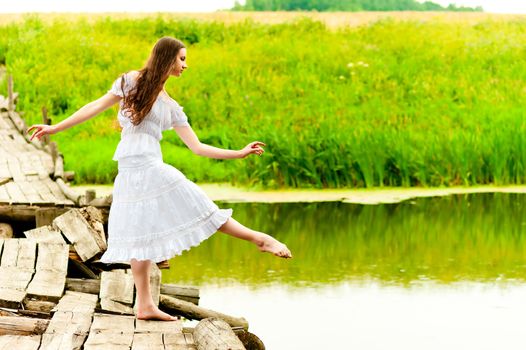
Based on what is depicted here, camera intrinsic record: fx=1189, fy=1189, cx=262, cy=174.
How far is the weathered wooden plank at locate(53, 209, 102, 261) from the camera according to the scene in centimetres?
681

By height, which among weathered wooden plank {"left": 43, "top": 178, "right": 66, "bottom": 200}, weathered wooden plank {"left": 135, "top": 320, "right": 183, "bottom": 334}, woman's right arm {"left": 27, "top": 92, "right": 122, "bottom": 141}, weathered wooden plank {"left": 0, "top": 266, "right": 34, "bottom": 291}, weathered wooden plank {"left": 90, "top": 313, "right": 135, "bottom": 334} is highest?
woman's right arm {"left": 27, "top": 92, "right": 122, "bottom": 141}

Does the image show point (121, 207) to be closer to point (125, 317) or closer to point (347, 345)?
point (125, 317)

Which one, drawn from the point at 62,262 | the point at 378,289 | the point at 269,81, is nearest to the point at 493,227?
the point at 378,289

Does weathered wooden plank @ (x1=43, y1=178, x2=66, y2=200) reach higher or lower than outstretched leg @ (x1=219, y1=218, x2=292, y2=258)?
lower

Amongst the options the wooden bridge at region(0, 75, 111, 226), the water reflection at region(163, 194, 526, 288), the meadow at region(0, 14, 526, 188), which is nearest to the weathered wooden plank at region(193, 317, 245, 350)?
the wooden bridge at region(0, 75, 111, 226)

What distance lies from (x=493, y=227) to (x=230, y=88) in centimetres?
1090

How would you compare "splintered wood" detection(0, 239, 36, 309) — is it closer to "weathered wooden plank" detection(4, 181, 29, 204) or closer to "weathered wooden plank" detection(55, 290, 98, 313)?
"weathered wooden plank" detection(55, 290, 98, 313)

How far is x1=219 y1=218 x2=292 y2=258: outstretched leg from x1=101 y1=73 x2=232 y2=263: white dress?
0.06m

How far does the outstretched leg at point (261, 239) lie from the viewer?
→ 5305 millimetres

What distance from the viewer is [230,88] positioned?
2123 centimetres

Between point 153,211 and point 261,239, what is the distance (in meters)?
0.50

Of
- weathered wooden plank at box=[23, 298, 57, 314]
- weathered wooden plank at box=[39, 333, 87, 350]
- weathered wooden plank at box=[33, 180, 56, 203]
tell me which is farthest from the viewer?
weathered wooden plank at box=[33, 180, 56, 203]

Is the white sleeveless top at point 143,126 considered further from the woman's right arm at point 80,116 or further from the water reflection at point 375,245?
the water reflection at point 375,245

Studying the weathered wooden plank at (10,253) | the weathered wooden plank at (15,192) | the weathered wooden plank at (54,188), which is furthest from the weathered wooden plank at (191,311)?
the weathered wooden plank at (54,188)
